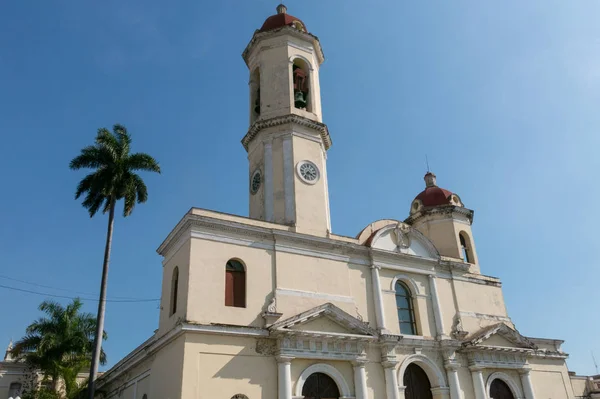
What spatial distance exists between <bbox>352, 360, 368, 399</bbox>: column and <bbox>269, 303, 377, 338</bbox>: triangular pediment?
3.28 feet

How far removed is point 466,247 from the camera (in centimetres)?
2570

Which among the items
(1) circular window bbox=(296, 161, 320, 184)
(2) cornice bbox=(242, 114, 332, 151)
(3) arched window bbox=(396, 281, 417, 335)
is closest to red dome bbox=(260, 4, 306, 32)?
(2) cornice bbox=(242, 114, 332, 151)

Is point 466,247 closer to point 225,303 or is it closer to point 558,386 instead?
point 558,386

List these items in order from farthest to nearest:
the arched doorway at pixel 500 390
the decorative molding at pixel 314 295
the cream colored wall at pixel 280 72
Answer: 1. the cream colored wall at pixel 280 72
2. the arched doorway at pixel 500 390
3. the decorative molding at pixel 314 295

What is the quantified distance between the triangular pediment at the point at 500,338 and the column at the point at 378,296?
14.4ft

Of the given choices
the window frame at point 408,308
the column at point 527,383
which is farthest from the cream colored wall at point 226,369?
the column at point 527,383

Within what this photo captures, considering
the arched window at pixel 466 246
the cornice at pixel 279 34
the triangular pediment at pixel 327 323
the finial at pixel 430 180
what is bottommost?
the triangular pediment at pixel 327 323

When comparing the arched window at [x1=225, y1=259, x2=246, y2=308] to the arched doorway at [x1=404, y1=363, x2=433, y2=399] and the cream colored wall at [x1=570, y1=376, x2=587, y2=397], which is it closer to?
the arched doorway at [x1=404, y1=363, x2=433, y2=399]

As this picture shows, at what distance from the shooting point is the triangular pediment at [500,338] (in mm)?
20906

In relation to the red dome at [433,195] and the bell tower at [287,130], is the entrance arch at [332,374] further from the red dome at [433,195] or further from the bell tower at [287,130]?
the red dome at [433,195]

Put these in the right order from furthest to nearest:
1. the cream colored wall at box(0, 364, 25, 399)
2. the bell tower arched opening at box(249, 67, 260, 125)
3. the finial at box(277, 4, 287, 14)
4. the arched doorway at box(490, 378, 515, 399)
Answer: the cream colored wall at box(0, 364, 25, 399)
the finial at box(277, 4, 287, 14)
the bell tower arched opening at box(249, 67, 260, 125)
the arched doorway at box(490, 378, 515, 399)

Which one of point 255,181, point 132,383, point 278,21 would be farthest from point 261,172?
point 132,383

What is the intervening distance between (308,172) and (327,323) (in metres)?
6.33

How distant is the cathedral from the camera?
15.7m
